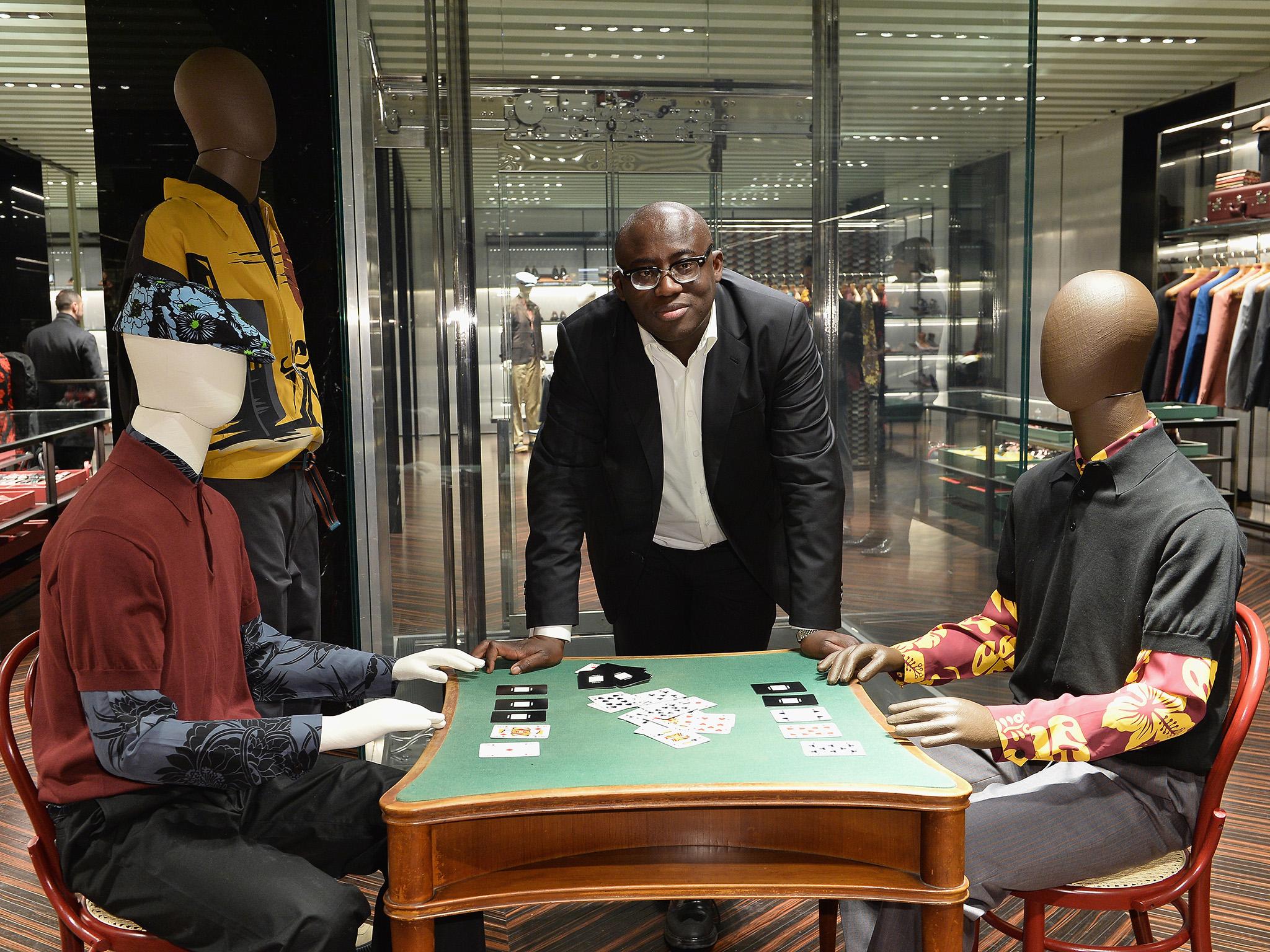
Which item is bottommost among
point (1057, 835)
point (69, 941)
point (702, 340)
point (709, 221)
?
point (69, 941)

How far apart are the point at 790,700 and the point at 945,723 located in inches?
10.7

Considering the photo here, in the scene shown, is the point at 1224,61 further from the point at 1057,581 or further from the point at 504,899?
the point at 504,899

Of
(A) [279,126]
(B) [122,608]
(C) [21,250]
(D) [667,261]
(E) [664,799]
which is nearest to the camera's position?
(E) [664,799]

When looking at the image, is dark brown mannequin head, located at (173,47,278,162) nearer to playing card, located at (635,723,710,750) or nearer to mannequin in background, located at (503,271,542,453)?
mannequin in background, located at (503,271,542,453)

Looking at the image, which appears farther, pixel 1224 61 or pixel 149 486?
pixel 1224 61

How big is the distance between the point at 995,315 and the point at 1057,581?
1.69 m

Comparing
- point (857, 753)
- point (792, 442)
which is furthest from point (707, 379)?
point (857, 753)

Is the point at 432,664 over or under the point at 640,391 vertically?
under

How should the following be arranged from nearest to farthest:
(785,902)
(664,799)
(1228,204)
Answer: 1. (664,799)
2. (785,902)
3. (1228,204)

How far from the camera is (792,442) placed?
226 cm

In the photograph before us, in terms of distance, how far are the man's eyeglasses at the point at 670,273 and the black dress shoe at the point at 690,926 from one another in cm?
138

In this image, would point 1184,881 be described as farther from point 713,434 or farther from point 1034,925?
point 713,434

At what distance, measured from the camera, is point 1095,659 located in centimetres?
170

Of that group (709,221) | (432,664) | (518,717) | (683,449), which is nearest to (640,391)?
(683,449)
